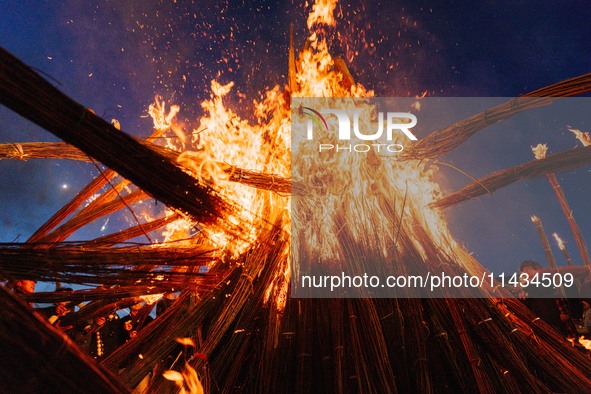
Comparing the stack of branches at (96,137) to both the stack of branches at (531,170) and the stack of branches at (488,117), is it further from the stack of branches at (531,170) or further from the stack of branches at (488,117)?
the stack of branches at (531,170)

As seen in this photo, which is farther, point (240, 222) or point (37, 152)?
point (37, 152)

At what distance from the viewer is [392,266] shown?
396 centimetres

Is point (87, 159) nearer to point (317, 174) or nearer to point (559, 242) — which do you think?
point (317, 174)

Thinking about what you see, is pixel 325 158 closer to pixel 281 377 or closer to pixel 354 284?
pixel 354 284

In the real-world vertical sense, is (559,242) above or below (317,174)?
below

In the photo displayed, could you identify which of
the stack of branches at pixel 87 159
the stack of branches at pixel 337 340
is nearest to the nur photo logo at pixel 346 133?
the stack of branches at pixel 87 159

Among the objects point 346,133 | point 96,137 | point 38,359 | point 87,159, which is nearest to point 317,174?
point 346,133

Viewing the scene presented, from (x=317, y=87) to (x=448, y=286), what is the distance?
316cm

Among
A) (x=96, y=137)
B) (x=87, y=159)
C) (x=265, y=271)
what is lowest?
(x=265, y=271)

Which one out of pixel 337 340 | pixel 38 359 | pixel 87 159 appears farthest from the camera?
pixel 87 159

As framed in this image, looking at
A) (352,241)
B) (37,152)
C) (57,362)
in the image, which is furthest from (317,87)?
(57,362)

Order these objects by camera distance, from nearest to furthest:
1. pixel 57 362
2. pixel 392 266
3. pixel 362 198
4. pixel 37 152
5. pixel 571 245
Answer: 1. pixel 57 362
2. pixel 37 152
3. pixel 392 266
4. pixel 362 198
5. pixel 571 245

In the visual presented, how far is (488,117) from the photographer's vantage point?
3.34m

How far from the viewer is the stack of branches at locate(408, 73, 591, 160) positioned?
2.63 m
